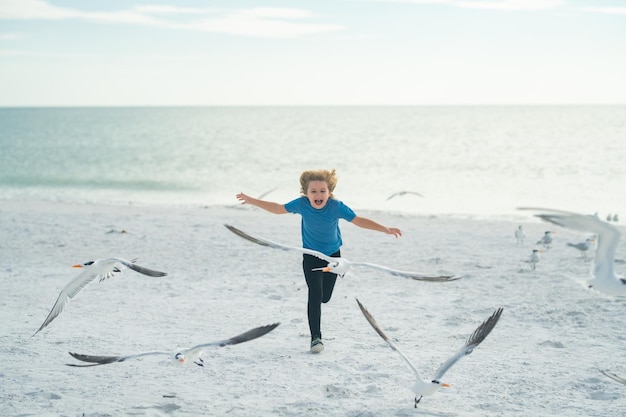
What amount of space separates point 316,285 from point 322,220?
0.64 meters

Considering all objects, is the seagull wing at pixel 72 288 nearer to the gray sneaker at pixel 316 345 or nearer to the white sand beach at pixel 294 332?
the white sand beach at pixel 294 332

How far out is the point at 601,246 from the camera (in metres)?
4.94

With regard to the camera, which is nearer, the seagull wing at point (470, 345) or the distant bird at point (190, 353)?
the distant bird at point (190, 353)

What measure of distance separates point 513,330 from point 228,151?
5026cm

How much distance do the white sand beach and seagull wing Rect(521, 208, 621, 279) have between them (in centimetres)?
111

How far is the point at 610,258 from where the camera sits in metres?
5.00

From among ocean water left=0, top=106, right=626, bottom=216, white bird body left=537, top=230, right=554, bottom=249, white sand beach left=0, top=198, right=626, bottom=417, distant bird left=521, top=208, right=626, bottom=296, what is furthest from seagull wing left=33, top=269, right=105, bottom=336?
ocean water left=0, top=106, right=626, bottom=216

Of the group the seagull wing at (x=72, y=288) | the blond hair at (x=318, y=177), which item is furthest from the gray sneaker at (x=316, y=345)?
the seagull wing at (x=72, y=288)

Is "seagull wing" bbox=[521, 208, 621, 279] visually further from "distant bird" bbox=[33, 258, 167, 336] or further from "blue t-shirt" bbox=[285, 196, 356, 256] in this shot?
"distant bird" bbox=[33, 258, 167, 336]

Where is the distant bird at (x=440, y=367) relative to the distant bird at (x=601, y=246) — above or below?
below

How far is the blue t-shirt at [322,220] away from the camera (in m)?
5.82

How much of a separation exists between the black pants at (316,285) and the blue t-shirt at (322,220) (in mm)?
129

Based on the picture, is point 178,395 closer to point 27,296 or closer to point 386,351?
point 386,351

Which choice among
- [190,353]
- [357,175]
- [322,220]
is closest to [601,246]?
[322,220]
